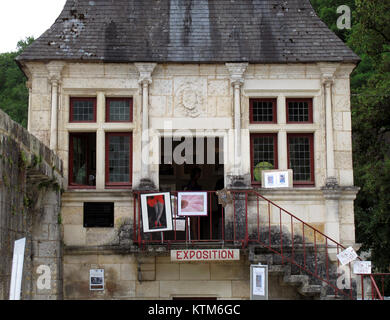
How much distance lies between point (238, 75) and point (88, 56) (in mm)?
3345

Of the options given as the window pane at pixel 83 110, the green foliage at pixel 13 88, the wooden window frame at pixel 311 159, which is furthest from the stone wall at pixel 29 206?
the green foliage at pixel 13 88

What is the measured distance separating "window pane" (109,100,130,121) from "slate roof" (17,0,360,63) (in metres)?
0.97

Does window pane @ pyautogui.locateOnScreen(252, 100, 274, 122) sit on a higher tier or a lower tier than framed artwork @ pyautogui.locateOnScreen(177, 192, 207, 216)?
higher

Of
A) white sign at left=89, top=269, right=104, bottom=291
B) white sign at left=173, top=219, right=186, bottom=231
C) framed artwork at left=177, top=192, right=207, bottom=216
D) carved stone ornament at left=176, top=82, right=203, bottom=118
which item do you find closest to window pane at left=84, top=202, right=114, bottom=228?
white sign at left=89, top=269, right=104, bottom=291

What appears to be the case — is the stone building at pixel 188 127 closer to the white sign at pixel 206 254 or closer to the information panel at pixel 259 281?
the white sign at pixel 206 254

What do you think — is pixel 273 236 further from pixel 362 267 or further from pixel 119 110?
pixel 119 110

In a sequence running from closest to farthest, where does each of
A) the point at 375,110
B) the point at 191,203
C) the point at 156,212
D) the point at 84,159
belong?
the point at 156,212
the point at 191,203
the point at 84,159
the point at 375,110

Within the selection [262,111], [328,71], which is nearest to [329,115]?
[328,71]

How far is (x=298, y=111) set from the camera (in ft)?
50.0

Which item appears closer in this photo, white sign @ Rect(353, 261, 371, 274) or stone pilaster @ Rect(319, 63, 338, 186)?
white sign @ Rect(353, 261, 371, 274)

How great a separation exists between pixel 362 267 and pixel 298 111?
153 inches

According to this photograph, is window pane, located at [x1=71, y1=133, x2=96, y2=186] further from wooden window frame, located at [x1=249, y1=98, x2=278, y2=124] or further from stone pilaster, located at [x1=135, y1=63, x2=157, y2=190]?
wooden window frame, located at [x1=249, y1=98, x2=278, y2=124]

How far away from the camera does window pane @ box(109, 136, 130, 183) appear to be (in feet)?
48.9

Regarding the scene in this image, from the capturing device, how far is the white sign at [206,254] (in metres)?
13.4
